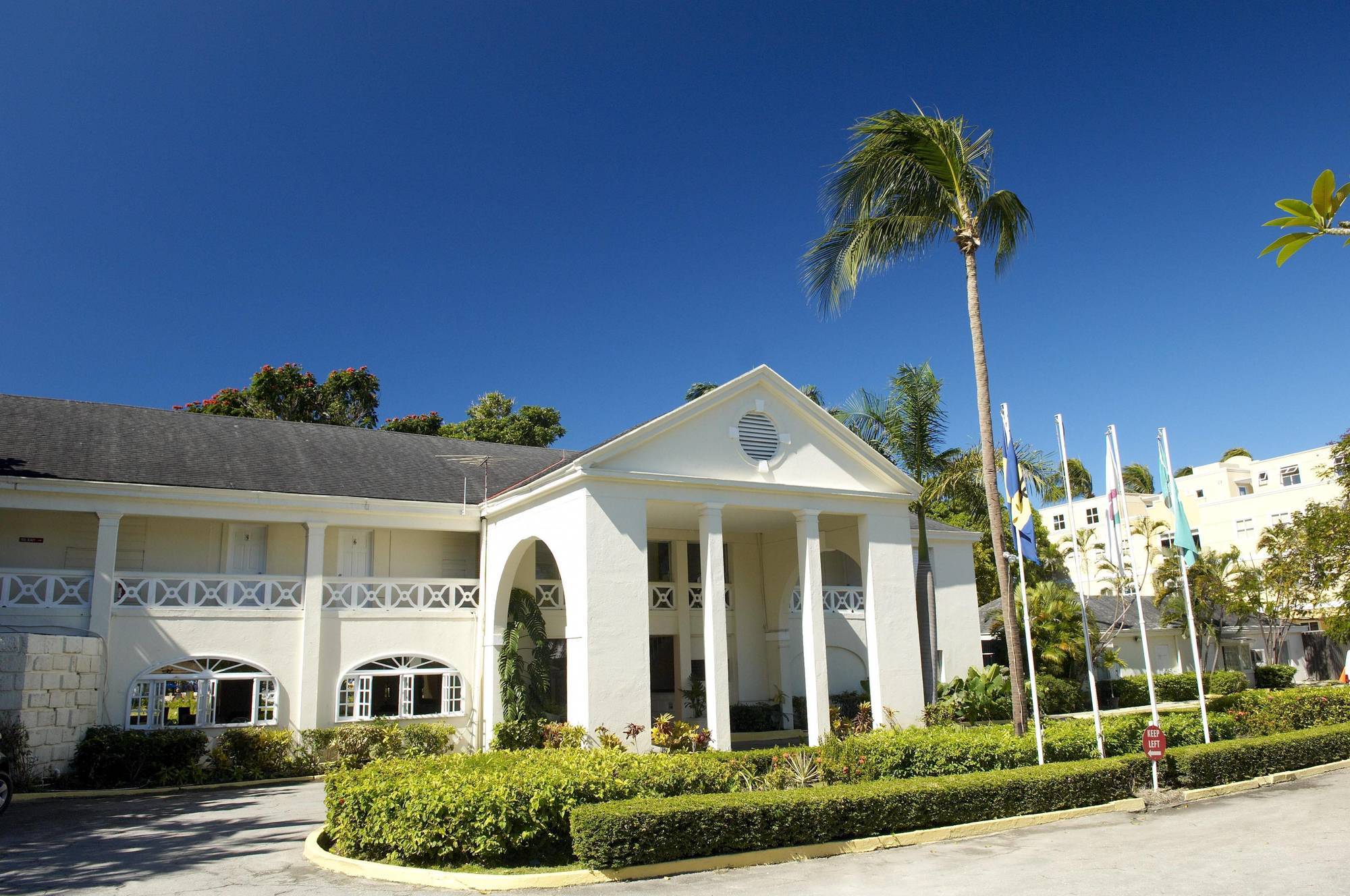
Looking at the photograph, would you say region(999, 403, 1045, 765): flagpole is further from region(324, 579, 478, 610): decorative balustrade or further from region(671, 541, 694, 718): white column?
region(324, 579, 478, 610): decorative balustrade

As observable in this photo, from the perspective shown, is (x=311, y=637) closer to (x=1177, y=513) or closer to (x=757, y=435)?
(x=757, y=435)

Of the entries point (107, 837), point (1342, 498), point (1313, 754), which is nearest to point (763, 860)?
point (107, 837)

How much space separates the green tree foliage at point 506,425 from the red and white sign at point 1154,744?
112ft

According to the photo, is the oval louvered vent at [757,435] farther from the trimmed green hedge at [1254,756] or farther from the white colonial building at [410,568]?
the trimmed green hedge at [1254,756]

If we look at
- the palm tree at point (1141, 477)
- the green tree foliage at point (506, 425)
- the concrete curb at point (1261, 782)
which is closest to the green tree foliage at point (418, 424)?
the green tree foliage at point (506, 425)

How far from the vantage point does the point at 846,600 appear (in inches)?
998

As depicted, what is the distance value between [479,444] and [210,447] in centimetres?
842

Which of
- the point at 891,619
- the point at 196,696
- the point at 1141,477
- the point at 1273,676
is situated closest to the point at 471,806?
the point at 196,696

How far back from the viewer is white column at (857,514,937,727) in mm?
20625

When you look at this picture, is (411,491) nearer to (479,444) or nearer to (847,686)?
(479,444)

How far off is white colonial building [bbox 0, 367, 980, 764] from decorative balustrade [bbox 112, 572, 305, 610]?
2.4 inches

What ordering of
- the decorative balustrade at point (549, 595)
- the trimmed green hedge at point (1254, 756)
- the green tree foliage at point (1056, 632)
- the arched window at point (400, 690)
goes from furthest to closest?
the green tree foliage at point (1056, 632)
the decorative balustrade at point (549, 595)
the arched window at point (400, 690)
the trimmed green hedge at point (1254, 756)

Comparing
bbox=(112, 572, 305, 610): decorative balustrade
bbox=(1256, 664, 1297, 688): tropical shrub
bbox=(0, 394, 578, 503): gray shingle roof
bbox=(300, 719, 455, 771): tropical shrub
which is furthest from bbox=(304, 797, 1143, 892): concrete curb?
bbox=(1256, 664, 1297, 688): tropical shrub

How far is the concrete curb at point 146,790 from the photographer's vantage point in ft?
53.7
